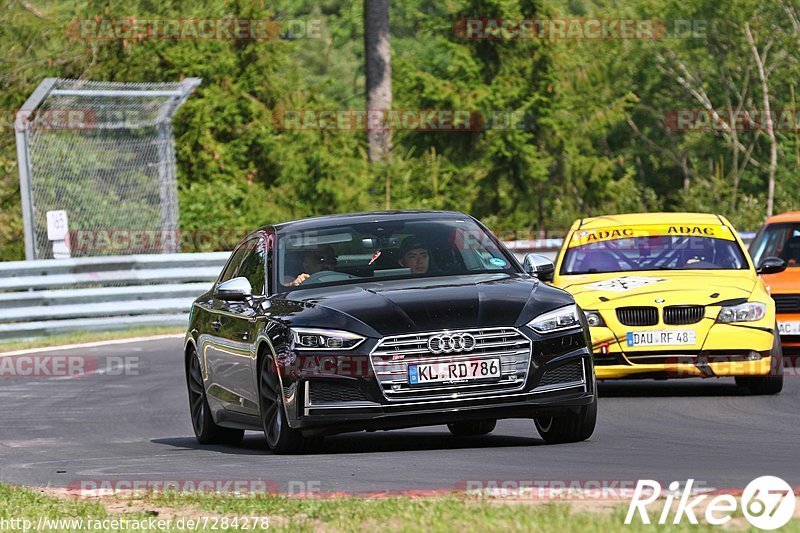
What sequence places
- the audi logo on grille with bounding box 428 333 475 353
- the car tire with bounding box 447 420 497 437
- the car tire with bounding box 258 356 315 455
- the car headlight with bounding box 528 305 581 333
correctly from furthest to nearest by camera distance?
the car tire with bounding box 447 420 497 437, the car tire with bounding box 258 356 315 455, the car headlight with bounding box 528 305 581 333, the audi logo on grille with bounding box 428 333 475 353

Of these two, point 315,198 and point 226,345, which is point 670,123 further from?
point 226,345

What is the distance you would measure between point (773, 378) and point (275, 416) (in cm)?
514

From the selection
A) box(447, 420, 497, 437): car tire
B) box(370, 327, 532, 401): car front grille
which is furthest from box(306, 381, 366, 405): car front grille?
box(447, 420, 497, 437): car tire

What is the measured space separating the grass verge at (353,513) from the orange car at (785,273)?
9106 millimetres

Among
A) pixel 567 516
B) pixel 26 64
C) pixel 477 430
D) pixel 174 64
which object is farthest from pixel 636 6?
pixel 567 516

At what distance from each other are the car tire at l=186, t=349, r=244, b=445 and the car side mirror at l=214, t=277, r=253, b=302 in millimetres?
1432

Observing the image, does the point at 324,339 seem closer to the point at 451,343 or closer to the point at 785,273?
the point at 451,343

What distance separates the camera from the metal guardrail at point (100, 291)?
24234 mm

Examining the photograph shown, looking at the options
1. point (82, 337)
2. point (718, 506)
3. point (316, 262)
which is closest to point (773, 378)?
point (316, 262)

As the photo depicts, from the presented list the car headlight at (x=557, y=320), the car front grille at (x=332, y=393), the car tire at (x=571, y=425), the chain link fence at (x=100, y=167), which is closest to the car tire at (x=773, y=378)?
the car tire at (x=571, y=425)

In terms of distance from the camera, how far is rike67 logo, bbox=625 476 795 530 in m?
6.84

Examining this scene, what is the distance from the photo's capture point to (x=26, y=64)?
36.5 meters

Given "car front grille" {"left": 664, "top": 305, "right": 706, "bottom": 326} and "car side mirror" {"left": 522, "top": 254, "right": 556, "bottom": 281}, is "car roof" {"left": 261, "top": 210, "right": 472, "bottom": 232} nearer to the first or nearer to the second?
"car side mirror" {"left": 522, "top": 254, "right": 556, "bottom": 281}

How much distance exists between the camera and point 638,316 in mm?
13969
